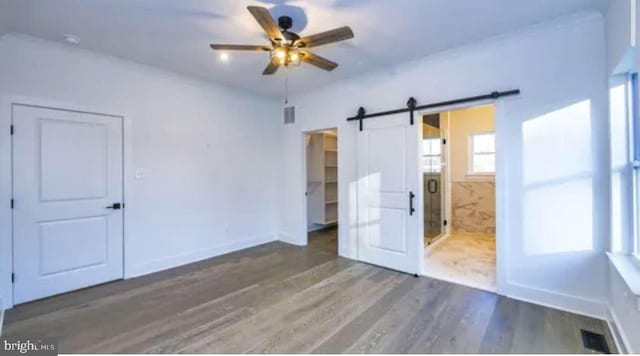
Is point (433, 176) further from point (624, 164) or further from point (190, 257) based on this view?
point (190, 257)

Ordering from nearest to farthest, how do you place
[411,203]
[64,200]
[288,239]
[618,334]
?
[618,334] < [64,200] < [411,203] < [288,239]

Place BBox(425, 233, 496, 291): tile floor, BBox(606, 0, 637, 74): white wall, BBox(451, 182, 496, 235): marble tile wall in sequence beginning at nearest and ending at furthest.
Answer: BBox(606, 0, 637, 74): white wall
BBox(425, 233, 496, 291): tile floor
BBox(451, 182, 496, 235): marble tile wall

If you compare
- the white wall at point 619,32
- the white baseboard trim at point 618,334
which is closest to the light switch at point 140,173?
the white wall at point 619,32

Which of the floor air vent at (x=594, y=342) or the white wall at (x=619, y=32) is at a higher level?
the white wall at (x=619, y=32)

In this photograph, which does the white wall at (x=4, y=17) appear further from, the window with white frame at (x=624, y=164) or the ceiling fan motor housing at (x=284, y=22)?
the window with white frame at (x=624, y=164)

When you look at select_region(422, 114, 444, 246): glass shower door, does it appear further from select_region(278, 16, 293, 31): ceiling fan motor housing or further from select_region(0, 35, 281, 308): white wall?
select_region(278, 16, 293, 31): ceiling fan motor housing

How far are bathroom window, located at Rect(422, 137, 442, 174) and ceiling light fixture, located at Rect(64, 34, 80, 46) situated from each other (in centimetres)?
494

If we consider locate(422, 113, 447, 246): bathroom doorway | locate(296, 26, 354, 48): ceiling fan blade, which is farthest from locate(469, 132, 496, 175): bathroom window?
locate(296, 26, 354, 48): ceiling fan blade

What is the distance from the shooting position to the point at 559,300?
9.51ft

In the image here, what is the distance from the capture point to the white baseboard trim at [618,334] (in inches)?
84.9

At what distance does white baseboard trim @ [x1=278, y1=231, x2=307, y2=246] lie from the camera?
550 cm

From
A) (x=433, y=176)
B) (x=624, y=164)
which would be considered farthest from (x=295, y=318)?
(x=433, y=176)

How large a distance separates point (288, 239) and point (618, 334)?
447cm

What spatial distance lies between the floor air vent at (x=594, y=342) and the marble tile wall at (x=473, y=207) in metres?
3.97
